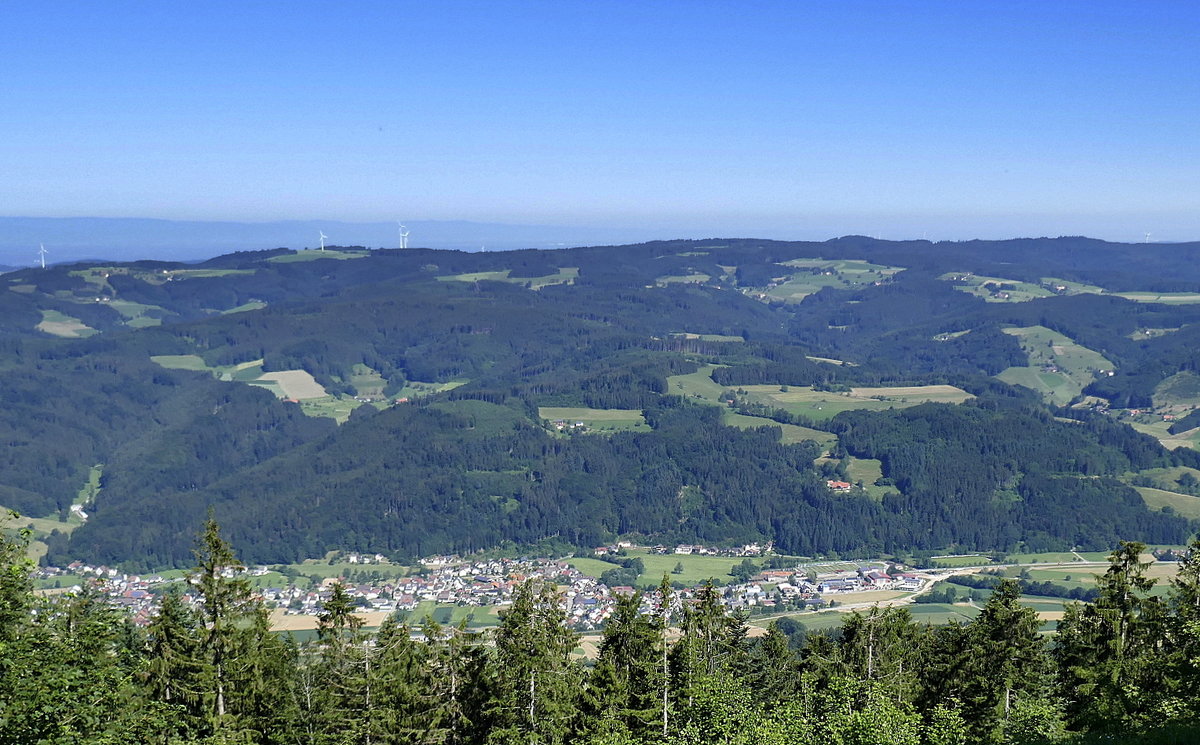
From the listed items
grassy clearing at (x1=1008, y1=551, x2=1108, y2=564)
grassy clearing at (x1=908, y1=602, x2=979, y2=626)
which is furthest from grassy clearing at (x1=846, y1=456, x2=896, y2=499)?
grassy clearing at (x1=908, y1=602, x2=979, y2=626)

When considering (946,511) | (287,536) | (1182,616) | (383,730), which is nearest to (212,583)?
(383,730)

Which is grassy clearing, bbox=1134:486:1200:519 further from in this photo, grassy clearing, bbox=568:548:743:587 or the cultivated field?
grassy clearing, bbox=568:548:743:587

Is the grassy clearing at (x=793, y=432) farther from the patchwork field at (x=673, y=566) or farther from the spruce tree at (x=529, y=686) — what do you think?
the spruce tree at (x=529, y=686)

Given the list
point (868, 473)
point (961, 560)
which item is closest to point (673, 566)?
point (961, 560)

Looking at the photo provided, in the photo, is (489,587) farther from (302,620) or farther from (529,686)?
(529,686)

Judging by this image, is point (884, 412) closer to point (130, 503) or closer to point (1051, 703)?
point (130, 503)

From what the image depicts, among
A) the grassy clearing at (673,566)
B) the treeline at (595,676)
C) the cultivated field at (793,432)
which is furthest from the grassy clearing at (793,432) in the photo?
the treeline at (595,676)
